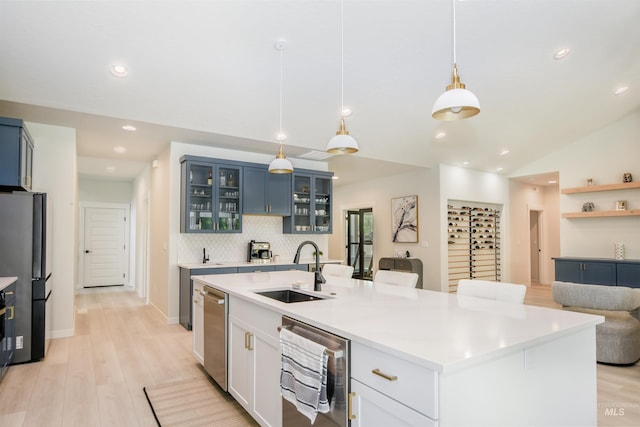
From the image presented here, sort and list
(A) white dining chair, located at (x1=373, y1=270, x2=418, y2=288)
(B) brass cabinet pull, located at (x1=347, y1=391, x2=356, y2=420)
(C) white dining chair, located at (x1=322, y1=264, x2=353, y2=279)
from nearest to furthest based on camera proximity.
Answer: (B) brass cabinet pull, located at (x1=347, y1=391, x2=356, y2=420)
(A) white dining chair, located at (x1=373, y1=270, x2=418, y2=288)
(C) white dining chair, located at (x1=322, y1=264, x2=353, y2=279)

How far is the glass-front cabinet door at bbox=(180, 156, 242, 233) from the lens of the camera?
5223mm

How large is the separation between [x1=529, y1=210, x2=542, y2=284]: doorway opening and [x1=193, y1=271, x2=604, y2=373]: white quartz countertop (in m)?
9.12

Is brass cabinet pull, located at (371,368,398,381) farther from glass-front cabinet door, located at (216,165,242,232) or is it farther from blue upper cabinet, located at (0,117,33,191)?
glass-front cabinet door, located at (216,165,242,232)

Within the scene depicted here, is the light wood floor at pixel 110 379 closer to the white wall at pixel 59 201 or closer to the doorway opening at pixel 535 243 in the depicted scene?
the white wall at pixel 59 201

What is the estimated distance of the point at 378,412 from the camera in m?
1.42

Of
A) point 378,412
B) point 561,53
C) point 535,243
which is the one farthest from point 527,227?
point 378,412

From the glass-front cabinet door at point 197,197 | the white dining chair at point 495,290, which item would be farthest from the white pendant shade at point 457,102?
the glass-front cabinet door at point 197,197

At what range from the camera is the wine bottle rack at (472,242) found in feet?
25.6

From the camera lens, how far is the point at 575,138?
24.0 ft

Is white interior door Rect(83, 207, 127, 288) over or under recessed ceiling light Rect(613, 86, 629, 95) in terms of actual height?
under

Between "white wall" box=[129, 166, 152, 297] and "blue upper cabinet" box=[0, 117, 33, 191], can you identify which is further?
"white wall" box=[129, 166, 152, 297]

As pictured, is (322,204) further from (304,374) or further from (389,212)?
(304,374)

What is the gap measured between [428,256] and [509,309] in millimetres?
5639

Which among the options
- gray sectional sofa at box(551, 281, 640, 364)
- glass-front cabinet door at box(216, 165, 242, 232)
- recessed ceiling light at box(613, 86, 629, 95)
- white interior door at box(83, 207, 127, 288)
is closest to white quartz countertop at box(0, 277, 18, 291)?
glass-front cabinet door at box(216, 165, 242, 232)
